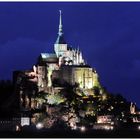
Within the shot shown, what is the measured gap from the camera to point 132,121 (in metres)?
84.9

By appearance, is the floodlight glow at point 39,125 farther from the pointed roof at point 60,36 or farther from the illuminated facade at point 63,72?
the pointed roof at point 60,36

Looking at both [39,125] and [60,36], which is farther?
[60,36]

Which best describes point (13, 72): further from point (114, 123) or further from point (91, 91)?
point (114, 123)

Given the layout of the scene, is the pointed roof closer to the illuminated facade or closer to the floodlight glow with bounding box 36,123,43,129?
the illuminated facade

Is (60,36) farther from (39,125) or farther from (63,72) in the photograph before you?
(39,125)

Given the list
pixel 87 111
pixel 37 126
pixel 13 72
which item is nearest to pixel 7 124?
pixel 37 126

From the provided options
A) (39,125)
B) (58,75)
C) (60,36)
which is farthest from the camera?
(60,36)

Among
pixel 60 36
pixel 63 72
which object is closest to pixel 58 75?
pixel 63 72

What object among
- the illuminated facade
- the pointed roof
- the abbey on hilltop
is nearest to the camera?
the abbey on hilltop

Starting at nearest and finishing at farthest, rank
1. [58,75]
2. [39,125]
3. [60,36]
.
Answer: [39,125] < [58,75] < [60,36]

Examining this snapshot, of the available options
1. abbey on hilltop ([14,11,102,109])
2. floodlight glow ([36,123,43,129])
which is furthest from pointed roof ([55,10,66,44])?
floodlight glow ([36,123,43,129])

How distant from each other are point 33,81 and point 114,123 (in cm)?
1072

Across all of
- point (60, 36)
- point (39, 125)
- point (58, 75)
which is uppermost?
point (60, 36)

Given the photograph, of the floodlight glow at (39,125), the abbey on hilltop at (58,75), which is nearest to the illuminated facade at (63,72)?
the abbey on hilltop at (58,75)
